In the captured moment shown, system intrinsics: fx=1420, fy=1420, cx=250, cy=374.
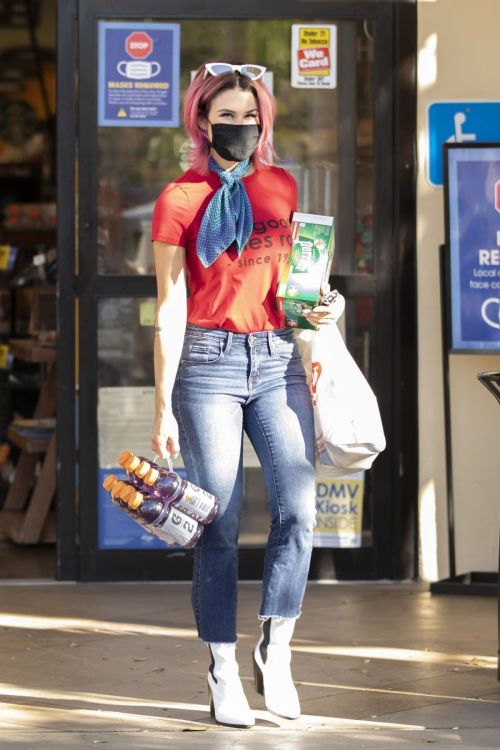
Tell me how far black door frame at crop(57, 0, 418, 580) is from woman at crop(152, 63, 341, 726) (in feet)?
7.48

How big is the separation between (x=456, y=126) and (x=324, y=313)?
2.65m

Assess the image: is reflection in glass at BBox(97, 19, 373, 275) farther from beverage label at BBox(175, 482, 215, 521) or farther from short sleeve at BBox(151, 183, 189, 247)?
beverage label at BBox(175, 482, 215, 521)

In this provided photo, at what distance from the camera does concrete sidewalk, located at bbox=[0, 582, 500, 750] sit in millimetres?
4199

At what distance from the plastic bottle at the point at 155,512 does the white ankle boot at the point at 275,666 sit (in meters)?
0.42

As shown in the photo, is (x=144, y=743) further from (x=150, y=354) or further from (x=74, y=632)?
(x=150, y=354)

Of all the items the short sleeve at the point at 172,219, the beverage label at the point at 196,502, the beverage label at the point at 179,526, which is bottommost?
the beverage label at the point at 179,526

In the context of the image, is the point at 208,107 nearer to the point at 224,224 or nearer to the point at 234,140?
the point at 234,140

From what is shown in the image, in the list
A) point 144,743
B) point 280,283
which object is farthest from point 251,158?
point 144,743

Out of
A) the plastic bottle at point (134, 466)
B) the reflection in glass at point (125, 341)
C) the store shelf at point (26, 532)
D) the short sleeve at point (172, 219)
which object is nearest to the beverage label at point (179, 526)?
the plastic bottle at point (134, 466)

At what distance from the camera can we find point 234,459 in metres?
4.29

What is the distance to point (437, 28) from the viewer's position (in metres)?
6.56

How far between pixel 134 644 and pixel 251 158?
2.06 m

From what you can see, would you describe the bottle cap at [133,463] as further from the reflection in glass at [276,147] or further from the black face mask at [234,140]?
the reflection in glass at [276,147]

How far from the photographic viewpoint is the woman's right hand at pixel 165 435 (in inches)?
165
